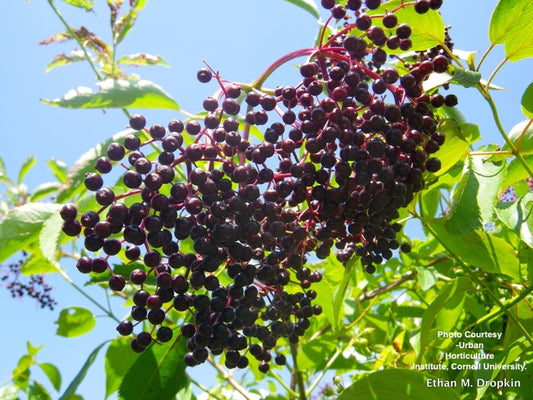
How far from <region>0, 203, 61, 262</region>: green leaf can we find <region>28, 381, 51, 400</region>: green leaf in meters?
2.34

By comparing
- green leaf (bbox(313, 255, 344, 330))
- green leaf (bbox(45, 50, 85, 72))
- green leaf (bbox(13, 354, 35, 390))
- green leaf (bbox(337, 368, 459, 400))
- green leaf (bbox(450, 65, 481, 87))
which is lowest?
green leaf (bbox(13, 354, 35, 390))

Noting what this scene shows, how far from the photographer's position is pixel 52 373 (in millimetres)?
4105

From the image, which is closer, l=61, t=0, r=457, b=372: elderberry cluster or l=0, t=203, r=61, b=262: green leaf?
l=61, t=0, r=457, b=372: elderberry cluster

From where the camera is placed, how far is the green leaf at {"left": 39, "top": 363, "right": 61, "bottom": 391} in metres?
4.08

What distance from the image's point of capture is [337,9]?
1.49m

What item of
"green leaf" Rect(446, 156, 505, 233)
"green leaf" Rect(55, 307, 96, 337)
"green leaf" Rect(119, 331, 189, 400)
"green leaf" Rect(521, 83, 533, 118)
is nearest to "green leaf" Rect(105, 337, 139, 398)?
"green leaf" Rect(55, 307, 96, 337)

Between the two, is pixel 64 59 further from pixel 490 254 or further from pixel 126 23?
pixel 490 254

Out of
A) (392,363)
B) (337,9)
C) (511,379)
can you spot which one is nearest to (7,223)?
(337,9)

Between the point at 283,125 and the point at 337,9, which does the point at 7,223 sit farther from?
the point at 337,9

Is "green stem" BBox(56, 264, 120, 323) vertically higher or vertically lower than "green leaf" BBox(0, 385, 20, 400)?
higher

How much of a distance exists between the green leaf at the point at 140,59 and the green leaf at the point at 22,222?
50.6 inches

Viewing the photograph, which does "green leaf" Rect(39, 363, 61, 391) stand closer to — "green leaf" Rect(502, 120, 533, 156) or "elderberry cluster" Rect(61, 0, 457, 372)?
"elderberry cluster" Rect(61, 0, 457, 372)

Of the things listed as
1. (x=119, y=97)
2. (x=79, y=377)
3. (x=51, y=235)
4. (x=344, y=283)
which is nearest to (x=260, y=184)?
(x=344, y=283)

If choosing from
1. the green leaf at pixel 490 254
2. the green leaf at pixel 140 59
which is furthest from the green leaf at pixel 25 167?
Answer: the green leaf at pixel 490 254
